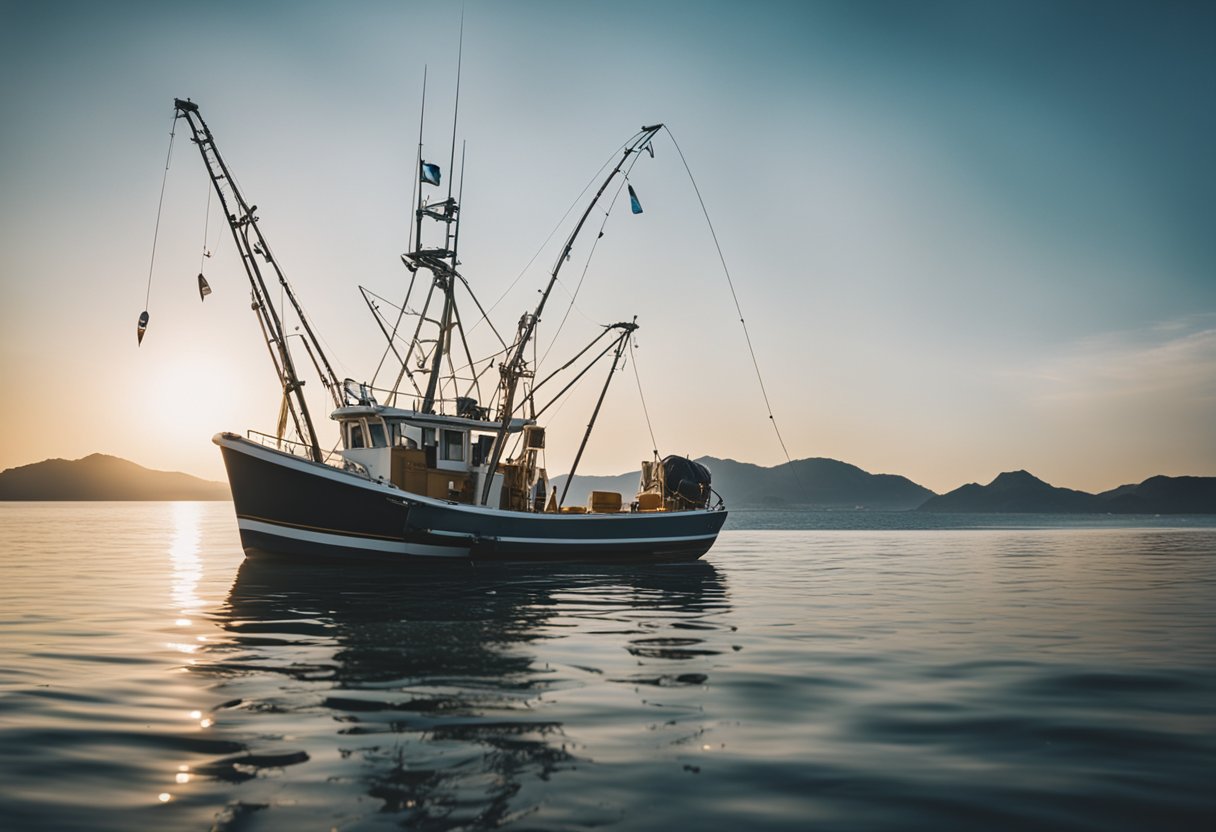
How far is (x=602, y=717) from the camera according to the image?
898 centimetres

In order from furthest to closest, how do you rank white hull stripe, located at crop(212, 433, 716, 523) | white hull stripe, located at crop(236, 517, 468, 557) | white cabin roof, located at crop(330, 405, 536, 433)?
white cabin roof, located at crop(330, 405, 536, 433)
white hull stripe, located at crop(236, 517, 468, 557)
white hull stripe, located at crop(212, 433, 716, 523)

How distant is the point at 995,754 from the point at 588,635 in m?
8.81

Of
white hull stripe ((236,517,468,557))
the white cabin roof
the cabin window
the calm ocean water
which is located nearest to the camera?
the calm ocean water

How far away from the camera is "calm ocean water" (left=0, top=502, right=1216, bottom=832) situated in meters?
6.21

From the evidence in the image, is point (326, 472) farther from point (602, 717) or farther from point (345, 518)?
point (602, 717)

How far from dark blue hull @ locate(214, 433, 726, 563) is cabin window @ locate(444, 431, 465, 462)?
3107 mm

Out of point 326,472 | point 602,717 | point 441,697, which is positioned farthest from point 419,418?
point 602,717

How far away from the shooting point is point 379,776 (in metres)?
6.77

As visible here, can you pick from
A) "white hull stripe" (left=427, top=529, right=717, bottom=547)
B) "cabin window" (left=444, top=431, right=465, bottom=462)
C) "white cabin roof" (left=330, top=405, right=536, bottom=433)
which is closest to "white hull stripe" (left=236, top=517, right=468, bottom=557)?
"white hull stripe" (left=427, top=529, right=717, bottom=547)

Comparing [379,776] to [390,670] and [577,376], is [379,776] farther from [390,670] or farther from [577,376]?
[577,376]

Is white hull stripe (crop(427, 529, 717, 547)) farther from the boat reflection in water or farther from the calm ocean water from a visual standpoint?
the calm ocean water

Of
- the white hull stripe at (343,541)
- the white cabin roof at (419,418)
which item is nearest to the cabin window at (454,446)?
the white cabin roof at (419,418)

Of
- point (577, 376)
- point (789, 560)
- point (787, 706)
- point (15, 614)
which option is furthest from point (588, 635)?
point (789, 560)

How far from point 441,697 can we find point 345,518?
2134 centimetres
